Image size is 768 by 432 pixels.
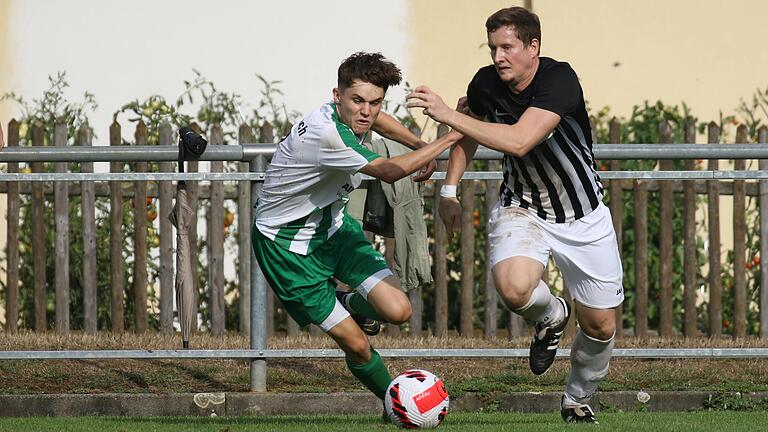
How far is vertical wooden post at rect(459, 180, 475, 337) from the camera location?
11.1 metres

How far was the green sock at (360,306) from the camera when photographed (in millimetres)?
8078

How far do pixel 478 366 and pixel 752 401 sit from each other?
5.76 ft

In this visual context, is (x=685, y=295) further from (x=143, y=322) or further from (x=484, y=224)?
(x=143, y=322)

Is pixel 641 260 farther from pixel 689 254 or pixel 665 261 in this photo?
pixel 689 254

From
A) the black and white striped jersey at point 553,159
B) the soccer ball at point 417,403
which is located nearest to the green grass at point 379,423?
the soccer ball at point 417,403

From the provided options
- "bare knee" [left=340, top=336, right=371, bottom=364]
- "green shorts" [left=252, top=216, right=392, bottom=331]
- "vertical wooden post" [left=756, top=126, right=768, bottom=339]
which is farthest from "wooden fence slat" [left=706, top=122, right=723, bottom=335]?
"bare knee" [left=340, top=336, right=371, bottom=364]

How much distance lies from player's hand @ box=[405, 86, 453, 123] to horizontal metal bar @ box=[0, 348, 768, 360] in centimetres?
245

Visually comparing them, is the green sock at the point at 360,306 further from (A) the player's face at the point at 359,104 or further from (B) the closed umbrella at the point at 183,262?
(B) the closed umbrella at the point at 183,262

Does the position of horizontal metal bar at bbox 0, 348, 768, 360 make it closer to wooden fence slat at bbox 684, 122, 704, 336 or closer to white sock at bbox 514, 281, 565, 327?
white sock at bbox 514, 281, 565, 327

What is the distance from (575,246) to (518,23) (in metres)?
1.15

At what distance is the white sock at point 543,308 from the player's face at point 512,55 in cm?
104

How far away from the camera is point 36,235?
11.2 m

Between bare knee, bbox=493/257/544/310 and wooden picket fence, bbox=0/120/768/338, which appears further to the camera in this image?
wooden picket fence, bbox=0/120/768/338

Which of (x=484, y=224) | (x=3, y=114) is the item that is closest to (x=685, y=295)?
(x=484, y=224)
